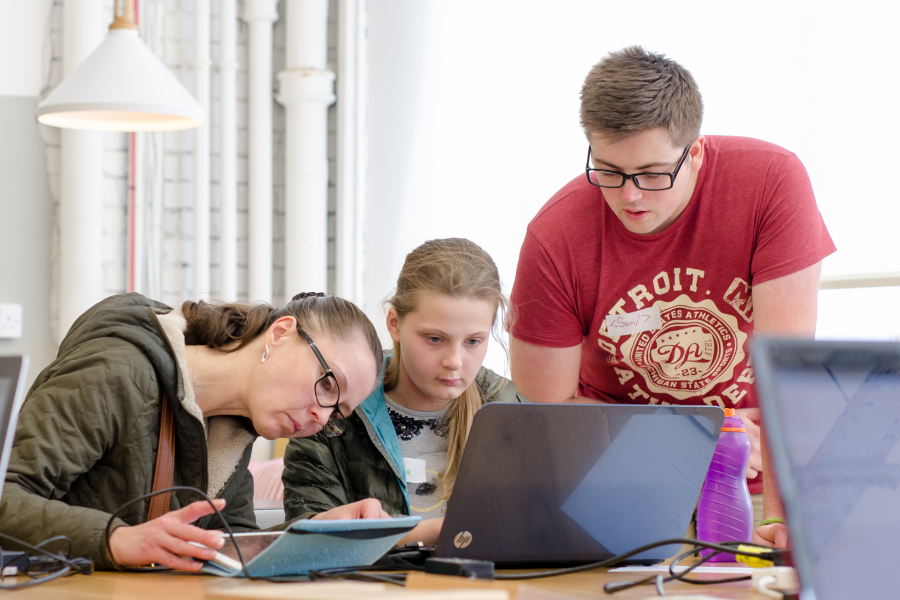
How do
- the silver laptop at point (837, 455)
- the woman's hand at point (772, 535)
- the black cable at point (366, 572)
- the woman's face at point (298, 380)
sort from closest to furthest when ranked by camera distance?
the silver laptop at point (837, 455) → the black cable at point (366, 572) → the woman's hand at point (772, 535) → the woman's face at point (298, 380)

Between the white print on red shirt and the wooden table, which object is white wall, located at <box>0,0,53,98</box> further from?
the wooden table

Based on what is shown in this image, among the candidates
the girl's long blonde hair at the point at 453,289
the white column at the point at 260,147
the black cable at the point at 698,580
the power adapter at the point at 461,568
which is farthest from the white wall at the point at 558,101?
the power adapter at the point at 461,568

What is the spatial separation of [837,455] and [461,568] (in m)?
0.42

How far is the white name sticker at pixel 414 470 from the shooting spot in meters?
1.60

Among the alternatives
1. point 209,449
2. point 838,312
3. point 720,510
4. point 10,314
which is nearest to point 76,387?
point 209,449

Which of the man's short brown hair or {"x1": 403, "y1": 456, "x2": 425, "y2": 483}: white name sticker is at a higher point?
the man's short brown hair

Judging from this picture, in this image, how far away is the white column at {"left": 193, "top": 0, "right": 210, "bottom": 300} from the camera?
3.42 meters

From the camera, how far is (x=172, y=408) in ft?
4.29

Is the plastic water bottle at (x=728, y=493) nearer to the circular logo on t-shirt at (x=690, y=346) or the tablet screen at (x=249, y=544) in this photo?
the circular logo on t-shirt at (x=690, y=346)

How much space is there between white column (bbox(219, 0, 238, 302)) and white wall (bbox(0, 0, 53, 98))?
636 millimetres

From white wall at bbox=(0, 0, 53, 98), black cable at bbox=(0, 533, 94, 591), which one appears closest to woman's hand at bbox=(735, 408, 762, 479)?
black cable at bbox=(0, 533, 94, 591)

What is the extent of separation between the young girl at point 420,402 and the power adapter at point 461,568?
489mm

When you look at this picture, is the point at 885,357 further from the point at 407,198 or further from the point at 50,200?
the point at 50,200

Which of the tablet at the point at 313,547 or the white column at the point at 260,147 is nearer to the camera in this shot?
the tablet at the point at 313,547
